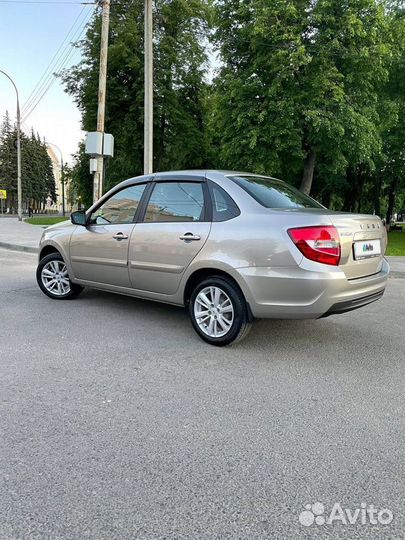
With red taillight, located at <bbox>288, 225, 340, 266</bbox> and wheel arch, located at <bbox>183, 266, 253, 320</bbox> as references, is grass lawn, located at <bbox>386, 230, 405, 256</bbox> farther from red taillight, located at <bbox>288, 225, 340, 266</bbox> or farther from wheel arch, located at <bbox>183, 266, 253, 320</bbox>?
red taillight, located at <bbox>288, 225, 340, 266</bbox>

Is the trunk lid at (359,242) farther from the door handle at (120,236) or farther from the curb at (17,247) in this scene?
the curb at (17,247)

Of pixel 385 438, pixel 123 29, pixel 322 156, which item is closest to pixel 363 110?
pixel 322 156

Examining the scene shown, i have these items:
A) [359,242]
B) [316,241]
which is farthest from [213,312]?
[359,242]

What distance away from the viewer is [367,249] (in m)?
4.25

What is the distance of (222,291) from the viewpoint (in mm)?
4336

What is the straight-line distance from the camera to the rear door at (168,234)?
15.0ft

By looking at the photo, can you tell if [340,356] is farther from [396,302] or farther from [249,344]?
[396,302]

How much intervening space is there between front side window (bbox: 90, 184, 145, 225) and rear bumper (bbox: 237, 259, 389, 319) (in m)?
1.84

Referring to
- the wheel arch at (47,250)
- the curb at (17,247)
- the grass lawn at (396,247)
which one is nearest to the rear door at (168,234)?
the wheel arch at (47,250)

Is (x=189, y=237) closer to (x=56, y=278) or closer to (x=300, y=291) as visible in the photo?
(x=300, y=291)

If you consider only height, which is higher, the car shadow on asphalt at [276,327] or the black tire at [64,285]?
the black tire at [64,285]

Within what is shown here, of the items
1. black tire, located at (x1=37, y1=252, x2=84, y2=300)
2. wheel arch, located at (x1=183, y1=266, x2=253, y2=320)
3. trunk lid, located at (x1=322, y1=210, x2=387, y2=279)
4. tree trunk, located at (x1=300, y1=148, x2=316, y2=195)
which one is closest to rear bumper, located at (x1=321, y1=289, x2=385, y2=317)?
trunk lid, located at (x1=322, y1=210, x2=387, y2=279)

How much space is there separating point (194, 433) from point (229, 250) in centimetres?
193

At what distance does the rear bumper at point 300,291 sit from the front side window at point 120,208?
1844 mm
